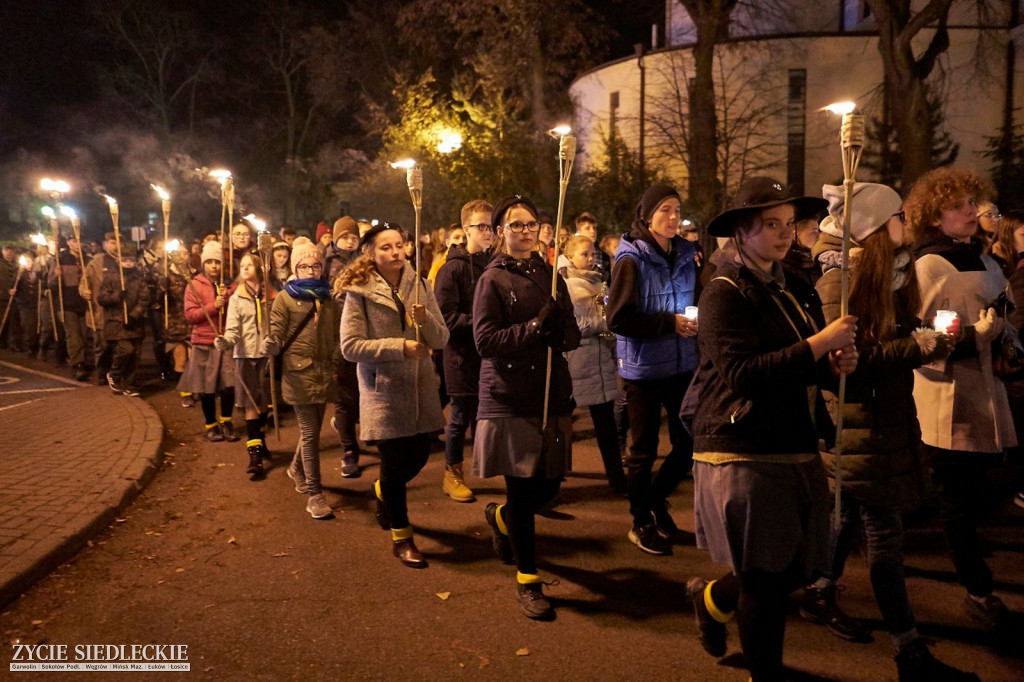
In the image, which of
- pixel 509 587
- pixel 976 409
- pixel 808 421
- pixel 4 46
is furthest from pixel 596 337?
pixel 4 46

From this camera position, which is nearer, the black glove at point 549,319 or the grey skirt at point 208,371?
the black glove at point 549,319

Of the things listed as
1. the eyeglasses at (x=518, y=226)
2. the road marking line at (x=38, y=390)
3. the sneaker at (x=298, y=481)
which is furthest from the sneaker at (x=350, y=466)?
the road marking line at (x=38, y=390)

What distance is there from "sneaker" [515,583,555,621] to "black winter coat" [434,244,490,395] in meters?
2.38

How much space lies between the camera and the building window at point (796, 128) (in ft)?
85.4

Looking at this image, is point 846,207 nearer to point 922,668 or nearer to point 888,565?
point 888,565

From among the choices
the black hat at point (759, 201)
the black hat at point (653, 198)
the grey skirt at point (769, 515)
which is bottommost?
the grey skirt at point (769, 515)

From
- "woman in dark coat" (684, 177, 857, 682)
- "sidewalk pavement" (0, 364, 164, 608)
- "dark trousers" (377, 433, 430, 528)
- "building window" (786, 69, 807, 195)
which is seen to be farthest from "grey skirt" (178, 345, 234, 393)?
"building window" (786, 69, 807, 195)

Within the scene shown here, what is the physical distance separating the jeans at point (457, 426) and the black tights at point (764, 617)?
377 cm

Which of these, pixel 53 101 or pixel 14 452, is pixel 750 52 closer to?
pixel 14 452

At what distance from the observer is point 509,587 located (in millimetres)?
5082

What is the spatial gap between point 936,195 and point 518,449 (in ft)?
8.32

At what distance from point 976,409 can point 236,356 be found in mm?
6227

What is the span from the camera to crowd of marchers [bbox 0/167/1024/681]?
3344mm

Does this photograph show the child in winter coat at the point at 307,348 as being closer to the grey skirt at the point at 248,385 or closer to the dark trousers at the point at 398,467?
the dark trousers at the point at 398,467
